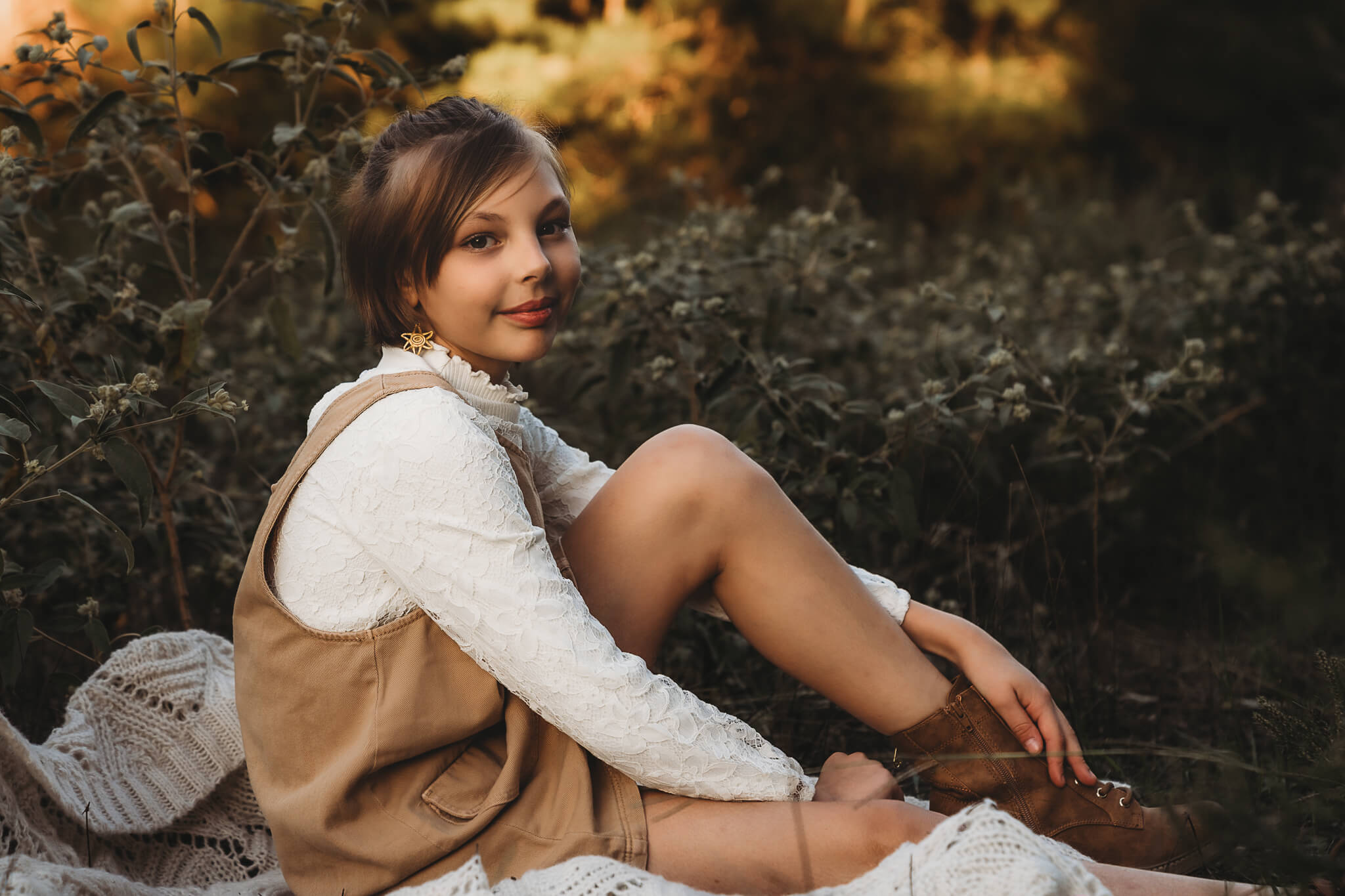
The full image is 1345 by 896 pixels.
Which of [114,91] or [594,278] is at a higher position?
[114,91]

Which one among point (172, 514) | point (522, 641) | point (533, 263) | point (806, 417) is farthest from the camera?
point (806, 417)

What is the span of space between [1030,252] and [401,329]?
3423mm

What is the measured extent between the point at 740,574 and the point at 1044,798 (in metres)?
0.52

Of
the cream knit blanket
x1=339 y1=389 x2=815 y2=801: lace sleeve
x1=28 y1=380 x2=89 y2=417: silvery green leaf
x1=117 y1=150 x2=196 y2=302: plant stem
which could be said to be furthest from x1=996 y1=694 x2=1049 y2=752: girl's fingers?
x1=117 y1=150 x2=196 y2=302: plant stem

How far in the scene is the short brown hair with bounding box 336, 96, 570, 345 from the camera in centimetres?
154

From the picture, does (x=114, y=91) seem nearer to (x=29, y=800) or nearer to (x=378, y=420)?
(x=378, y=420)

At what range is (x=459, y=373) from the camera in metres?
1.58

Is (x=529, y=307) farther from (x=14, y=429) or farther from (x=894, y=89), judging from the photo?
(x=894, y=89)

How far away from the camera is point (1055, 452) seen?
109 inches

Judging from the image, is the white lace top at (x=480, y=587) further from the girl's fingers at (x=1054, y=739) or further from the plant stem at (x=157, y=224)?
the plant stem at (x=157, y=224)

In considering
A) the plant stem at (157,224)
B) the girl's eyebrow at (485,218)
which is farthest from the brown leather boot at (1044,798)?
the plant stem at (157,224)

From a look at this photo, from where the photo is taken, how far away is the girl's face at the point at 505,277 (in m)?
1.54

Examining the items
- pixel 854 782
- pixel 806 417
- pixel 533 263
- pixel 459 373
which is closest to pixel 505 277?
pixel 533 263

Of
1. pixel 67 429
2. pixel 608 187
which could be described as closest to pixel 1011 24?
pixel 608 187
